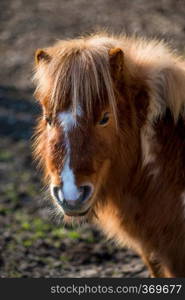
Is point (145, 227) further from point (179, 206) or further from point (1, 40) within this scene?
point (1, 40)

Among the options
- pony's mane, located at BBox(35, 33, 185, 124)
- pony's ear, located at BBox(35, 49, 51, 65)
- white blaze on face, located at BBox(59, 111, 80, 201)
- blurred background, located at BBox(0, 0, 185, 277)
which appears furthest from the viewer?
blurred background, located at BBox(0, 0, 185, 277)

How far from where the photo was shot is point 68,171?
12.0ft

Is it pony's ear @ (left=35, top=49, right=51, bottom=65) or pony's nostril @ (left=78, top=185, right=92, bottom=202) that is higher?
pony's ear @ (left=35, top=49, right=51, bottom=65)

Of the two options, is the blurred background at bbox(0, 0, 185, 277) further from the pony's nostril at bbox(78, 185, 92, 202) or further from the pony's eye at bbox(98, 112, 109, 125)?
the pony's eye at bbox(98, 112, 109, 125)

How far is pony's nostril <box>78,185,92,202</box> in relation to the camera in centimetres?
364

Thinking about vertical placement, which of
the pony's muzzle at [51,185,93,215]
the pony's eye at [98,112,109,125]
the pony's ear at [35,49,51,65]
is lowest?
the pony's muzzle at [51,185,93,215]

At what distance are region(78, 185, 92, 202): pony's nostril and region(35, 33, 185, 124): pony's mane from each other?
43cm

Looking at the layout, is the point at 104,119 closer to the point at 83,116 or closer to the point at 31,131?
the point at 83,116

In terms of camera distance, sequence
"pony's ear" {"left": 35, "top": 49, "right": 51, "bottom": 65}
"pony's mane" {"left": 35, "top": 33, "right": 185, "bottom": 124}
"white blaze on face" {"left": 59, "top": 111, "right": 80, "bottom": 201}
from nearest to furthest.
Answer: "white blaze on face" {"left": 59, "top": 111, "right": 80, "bottom": 201}
"pony's mane" {"left": 35, "top": 33, "right": 185, "bottom": 124}
"pony's ear" {"left": 35, "top": 49, "right": 51, "bottom": 65}

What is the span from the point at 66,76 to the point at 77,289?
1.55 metres

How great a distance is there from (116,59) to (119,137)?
1.56 ft

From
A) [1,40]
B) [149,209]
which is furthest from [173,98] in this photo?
[1,40]

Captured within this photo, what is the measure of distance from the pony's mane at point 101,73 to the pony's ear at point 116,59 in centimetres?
3

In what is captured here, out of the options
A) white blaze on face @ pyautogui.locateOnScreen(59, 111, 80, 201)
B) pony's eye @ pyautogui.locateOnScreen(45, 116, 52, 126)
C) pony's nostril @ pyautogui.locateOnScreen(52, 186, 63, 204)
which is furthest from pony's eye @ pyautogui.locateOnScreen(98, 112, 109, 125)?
pony's nostril @ pyautogui.locateOnScreen(52, 186, 63, 204)
